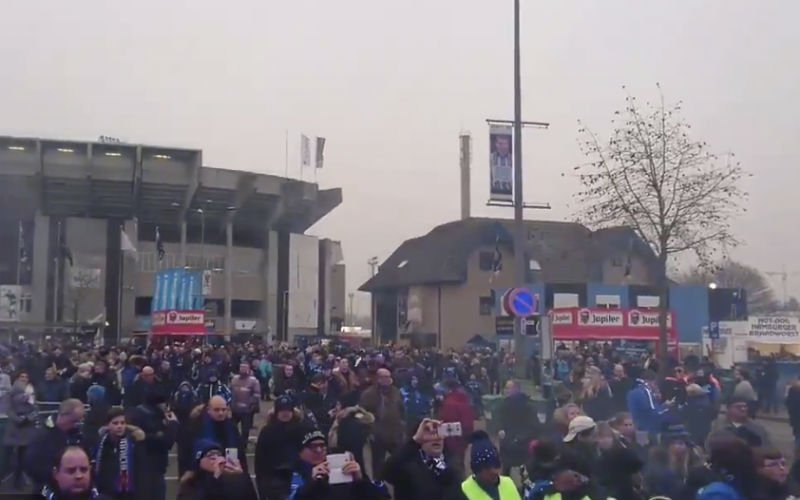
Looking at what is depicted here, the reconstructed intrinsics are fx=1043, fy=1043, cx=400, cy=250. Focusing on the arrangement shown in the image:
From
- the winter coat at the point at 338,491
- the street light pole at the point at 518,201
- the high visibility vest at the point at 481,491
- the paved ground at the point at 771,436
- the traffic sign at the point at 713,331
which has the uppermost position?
the street light pole at the point at 518,201

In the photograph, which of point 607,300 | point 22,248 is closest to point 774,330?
point 607,300

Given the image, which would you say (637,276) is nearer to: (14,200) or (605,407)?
(14,200)

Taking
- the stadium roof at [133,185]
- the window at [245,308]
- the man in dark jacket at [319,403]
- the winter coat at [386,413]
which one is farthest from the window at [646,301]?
the window at [245,308]

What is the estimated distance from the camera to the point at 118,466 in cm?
845

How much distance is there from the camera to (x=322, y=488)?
5855mm

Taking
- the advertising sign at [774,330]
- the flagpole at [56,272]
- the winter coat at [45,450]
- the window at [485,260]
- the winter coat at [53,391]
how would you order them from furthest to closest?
1. the flagpole at [56,272]
2. the window at [485,260]
3. the advertising sign at [774,330]
4. the winter coat at [53,391]
5. the winter coat at [45,450]

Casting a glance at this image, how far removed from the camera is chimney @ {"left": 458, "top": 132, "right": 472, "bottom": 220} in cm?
7969

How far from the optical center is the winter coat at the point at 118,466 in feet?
27.3

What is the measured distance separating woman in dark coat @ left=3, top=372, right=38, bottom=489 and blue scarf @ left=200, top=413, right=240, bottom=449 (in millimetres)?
5376

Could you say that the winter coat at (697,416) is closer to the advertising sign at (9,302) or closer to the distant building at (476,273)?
the distant building at (476,273)

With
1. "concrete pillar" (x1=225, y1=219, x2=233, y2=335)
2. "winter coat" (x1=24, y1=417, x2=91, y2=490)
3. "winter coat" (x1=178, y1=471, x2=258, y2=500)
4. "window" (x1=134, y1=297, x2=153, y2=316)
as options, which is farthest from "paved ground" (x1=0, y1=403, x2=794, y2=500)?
"window" (x1=134, y1=297, x2=153, y2=316)

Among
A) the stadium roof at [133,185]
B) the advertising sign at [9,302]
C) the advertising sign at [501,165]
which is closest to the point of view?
the advertising sign at [501,165]

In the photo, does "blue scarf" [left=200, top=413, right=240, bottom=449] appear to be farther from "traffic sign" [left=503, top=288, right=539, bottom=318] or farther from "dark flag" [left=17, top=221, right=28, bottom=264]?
"dark flag" [left=17, top=221, right=28, bottom=264]

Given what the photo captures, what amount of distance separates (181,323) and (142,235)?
4070 centimetres
